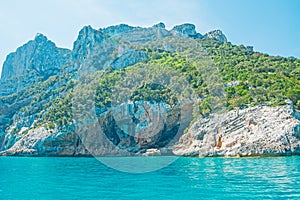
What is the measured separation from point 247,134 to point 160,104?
2108cm

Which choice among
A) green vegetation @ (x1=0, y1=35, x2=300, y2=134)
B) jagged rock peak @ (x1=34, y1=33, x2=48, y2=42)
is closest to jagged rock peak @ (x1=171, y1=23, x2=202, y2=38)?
green vegetation @ (x1=0, y1=35, x2=300, y2=134)

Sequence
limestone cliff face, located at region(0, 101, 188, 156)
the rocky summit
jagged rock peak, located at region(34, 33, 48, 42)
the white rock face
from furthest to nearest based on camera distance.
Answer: jagged rock peak, located at region(34, 33, 48, 42) < limestone cliff face, located at region(0, 101, 188, 156) < the rocky summit < the white rock face

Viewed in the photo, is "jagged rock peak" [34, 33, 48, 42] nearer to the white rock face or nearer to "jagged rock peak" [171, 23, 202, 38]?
"jagged rock peak" [171, 23, 202, 38]

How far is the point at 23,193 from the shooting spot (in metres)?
15.1

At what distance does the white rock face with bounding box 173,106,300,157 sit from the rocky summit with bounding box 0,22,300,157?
0.11m

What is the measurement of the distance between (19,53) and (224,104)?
9843 cm

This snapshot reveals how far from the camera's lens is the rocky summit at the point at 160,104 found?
40000 mm

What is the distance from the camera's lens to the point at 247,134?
3866cm

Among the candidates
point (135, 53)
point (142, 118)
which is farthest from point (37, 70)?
point (142, 118)

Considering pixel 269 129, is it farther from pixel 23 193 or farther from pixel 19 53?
pixel 19 53

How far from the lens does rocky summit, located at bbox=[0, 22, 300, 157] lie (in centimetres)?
4000

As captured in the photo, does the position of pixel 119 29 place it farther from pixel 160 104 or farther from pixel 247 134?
pixel 247 134

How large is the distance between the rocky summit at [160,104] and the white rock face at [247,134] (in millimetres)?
112

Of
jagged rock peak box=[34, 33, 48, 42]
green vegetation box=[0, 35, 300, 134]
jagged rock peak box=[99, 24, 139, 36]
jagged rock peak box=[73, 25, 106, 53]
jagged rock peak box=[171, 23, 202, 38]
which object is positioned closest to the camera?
green vegetation box=[0, 35, 300, 134]
